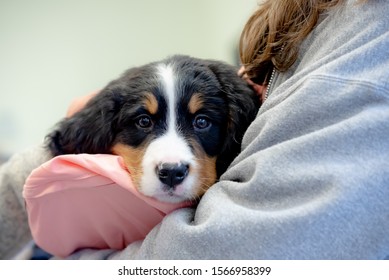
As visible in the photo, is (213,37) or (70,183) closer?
(70,183)

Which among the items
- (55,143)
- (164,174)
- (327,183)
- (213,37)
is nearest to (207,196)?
(164,174)

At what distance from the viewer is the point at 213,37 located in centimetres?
254

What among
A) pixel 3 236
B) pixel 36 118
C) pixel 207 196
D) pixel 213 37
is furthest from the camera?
pixel 213 37

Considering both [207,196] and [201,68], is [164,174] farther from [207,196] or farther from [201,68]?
[201,68]

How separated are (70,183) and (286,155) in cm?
45

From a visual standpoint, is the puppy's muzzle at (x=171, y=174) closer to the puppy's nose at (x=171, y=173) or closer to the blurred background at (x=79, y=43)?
the puppy's nose at (x=171, y=173)

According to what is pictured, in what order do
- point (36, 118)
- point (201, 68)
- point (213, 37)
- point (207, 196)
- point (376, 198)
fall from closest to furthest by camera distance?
point (376, 198) → point (207, 196) → point (201, 68) → point (36, 118) → point (213, 37)

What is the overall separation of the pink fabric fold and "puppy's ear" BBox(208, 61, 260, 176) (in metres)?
0.17

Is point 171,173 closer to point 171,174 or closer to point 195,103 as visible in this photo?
point 171,174

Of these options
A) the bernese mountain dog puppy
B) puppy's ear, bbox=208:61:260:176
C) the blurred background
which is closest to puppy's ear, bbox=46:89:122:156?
the bernese mountain dog puppy

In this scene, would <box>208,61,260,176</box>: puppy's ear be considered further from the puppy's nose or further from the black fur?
the puppy's nose

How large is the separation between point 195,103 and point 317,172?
0.39 m

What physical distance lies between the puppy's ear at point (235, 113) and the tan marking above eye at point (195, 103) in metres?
0.07

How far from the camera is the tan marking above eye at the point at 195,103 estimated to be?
A: 96 centimetres
